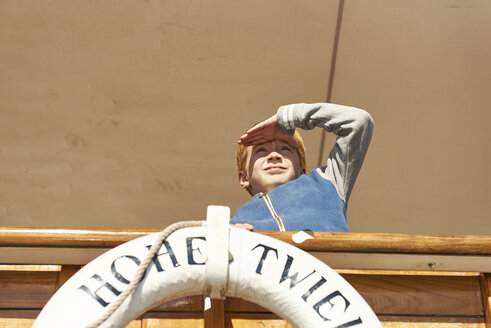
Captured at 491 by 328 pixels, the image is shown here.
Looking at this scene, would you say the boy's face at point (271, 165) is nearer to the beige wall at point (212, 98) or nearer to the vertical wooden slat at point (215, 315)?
the vertical wooden slat at point (215, 315)

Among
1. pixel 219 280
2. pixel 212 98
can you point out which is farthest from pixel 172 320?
pixel 212 98

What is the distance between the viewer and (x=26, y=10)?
2236mm

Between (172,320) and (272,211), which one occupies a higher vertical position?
(272,211)

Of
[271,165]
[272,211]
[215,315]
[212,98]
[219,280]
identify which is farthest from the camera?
[212,98]

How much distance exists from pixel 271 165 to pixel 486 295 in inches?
24.7

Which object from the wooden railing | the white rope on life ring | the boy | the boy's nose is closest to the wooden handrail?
the wooden railing

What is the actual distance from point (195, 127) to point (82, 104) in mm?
442

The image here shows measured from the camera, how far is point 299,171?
5.25 ft

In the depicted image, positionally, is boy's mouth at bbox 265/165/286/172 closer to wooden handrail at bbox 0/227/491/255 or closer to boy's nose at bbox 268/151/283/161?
boy's nose at bbox 268/151/283/161

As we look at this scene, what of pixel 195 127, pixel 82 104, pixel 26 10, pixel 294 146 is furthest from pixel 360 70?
pixel 26 10

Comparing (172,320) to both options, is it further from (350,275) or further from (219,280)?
(350,275)

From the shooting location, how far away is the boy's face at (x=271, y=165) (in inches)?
61.4

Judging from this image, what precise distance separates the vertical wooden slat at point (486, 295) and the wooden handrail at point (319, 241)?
0.21 ft

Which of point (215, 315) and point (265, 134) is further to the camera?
point (265, 134)
